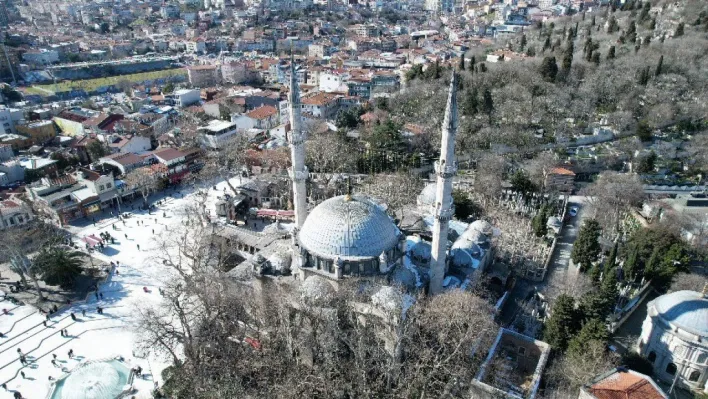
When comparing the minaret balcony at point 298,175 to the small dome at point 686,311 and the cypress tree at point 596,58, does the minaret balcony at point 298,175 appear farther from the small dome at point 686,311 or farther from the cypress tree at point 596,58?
the cypress tree at point 596,58

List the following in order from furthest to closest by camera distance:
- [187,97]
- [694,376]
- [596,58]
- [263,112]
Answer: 1. [187,97]
2. [263,112]
3. [596,58]
4. [694,376]

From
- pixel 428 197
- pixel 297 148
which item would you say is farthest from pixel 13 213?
pixel 428 197

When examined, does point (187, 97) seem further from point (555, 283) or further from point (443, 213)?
point (555, 283)

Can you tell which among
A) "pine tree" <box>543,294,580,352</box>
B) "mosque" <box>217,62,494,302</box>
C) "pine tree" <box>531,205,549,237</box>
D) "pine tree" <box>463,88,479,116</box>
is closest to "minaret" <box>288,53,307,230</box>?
"mosque" <box>217,62,494,302</box>

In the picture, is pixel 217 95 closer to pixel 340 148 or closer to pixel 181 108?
pixel 181 108

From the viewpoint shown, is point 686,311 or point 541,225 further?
point 541,225

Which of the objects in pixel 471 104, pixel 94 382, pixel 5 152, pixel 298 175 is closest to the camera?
pixel 94 382

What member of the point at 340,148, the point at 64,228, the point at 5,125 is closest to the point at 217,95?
the point at 5,125
